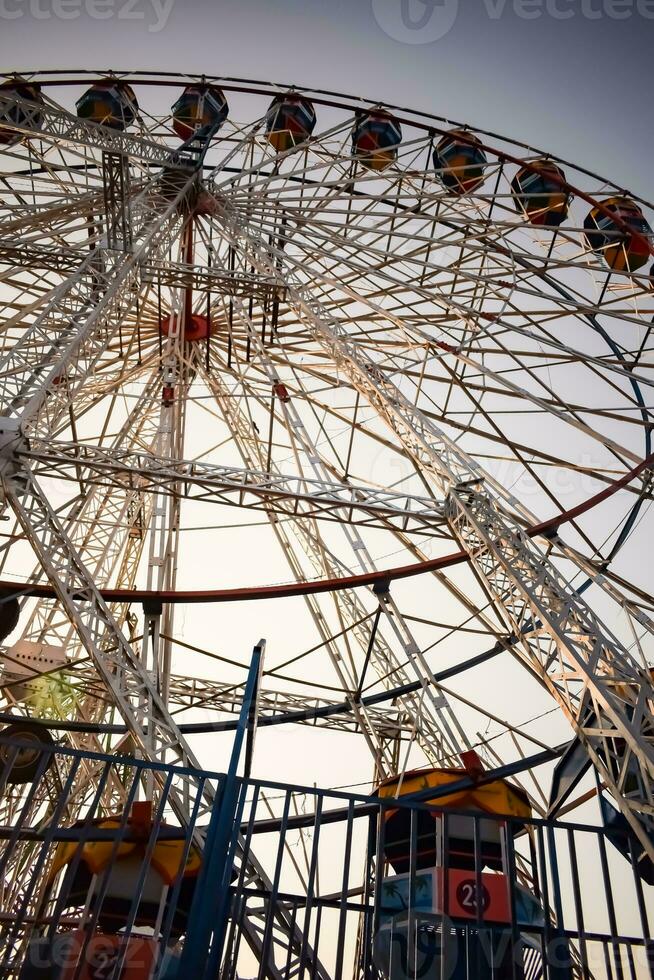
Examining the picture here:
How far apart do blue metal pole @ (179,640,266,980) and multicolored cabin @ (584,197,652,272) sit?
517 inches

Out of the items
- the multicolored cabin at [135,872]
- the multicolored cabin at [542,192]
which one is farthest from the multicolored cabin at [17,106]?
the multicolored cabin at [135,872]

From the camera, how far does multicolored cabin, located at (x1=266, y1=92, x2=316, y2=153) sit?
18312 millimetres

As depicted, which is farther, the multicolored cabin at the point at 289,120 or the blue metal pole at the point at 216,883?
the multicolored cabin at the point at 289,120

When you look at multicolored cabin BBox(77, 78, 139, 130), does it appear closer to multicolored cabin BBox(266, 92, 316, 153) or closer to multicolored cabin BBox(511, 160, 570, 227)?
multicolored cabin BBox(266, 92, 316, 153)

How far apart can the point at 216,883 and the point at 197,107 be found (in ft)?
57.2

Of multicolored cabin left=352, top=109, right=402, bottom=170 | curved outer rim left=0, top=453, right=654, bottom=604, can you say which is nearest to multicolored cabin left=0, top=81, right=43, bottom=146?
multicolored cabin left=352, top=109, right=402, bottom=170

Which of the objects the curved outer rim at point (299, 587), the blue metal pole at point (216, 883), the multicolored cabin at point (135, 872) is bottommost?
the blue metal pole at point (216, 883)

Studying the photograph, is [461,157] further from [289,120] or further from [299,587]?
[299,587]

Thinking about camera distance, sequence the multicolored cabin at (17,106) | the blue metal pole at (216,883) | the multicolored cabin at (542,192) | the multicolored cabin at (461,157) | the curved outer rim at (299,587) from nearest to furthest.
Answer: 1. the blue metal pole at (216,883)
2. the curved outer rim at (299,587)
3. the multicolored cabin at (17,106)
4. the multicolored cabin at (542,192)
5. the multicolored cabin at (461,157)

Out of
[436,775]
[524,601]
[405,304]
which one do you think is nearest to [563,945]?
[524,601]

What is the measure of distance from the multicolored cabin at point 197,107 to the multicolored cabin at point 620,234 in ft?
27.6

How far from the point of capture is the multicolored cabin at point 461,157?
1791 centimetres

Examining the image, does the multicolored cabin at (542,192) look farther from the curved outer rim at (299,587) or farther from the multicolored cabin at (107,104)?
the multicolored cabin at (107,104)

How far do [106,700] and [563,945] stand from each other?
9870mm
